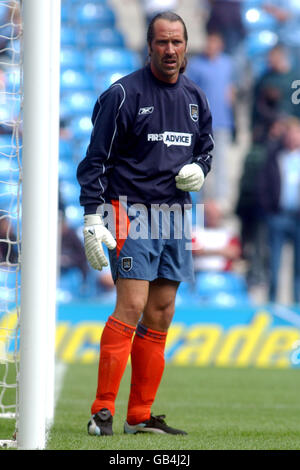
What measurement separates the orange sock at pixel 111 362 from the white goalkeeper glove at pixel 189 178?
2.15ft

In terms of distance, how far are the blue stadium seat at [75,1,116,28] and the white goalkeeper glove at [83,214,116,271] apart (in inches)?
384

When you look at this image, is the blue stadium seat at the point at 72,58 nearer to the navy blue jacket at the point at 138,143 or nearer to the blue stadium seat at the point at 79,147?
the blue stadium seat at the point at 79,147

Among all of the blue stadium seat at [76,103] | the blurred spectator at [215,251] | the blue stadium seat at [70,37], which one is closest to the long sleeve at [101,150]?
the blurred spectator at [215,251]

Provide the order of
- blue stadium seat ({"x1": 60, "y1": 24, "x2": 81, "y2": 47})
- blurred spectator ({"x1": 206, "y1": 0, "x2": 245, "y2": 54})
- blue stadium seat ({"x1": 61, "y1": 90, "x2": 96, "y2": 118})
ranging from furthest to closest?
blue stadium seat ({"x1": 60, "y1": 24, "x2": 81, "y2": 47}), blue stadium seat ({"x1": 61, "y1": 90, "x2": 96, "y2": 118}), blurred spectator ({"x1": 206, "y1": 0, "x2": 245, "y2": 54})

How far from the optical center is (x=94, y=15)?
43.7ft

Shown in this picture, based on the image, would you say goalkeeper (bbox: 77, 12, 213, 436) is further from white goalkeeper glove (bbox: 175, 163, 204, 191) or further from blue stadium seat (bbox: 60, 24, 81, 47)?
blue stadium seat (bbox: 60, 24, 81, 47)

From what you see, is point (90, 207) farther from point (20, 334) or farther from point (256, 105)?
point (256, 105)

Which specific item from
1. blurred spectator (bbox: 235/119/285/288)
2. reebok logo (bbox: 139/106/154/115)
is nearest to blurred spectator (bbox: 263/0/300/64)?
blurred spectator (bbox: 235/119/285/288)

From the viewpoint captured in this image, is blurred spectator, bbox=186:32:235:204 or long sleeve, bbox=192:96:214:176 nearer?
long sleeve, bbox=192:96:214:176

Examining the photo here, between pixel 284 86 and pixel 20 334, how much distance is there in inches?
320

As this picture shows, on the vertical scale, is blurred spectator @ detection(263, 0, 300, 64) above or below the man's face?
above

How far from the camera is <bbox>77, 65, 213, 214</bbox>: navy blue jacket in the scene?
393 centimetres

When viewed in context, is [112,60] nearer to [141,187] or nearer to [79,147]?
[79,147]

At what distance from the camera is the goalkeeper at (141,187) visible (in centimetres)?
392
